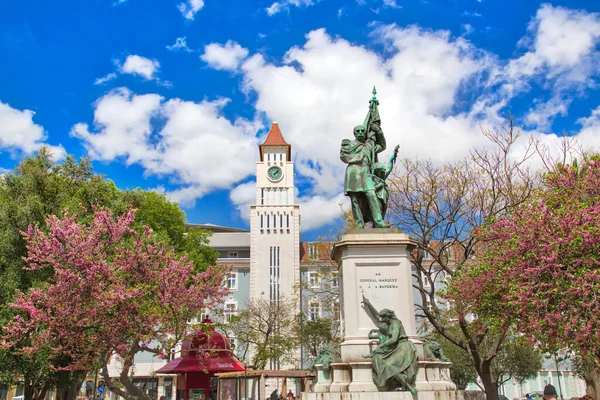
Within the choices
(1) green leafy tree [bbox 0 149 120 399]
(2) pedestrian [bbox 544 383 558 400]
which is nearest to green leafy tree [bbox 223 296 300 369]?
(1) green leafy tree [bbox 0 149 120 399]

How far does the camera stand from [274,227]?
62.2 meters

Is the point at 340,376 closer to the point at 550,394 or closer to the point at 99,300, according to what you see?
the point at 550,394

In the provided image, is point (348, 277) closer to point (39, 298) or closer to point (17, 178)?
point (39, 298)

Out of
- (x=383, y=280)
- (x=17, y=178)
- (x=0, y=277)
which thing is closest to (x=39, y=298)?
(x=0, y=277)

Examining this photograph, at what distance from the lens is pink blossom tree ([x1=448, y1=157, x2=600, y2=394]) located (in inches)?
519

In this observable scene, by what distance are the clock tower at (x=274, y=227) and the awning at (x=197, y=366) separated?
3799cm

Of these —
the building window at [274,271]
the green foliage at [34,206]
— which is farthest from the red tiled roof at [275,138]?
the green foliage at [34,206]

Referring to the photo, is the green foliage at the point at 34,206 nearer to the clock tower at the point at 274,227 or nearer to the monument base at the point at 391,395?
the monument base at the point at 391,395

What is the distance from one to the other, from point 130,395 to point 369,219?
Answer: 701 centimetres

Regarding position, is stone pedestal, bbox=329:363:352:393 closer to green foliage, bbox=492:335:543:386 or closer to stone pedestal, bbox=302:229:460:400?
stone pedestal, bbox=302:229:460:400

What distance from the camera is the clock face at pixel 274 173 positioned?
6562 cm

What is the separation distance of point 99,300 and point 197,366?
418cm

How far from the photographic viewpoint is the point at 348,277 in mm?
11172

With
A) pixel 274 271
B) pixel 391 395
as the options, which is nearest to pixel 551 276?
pixel 391 395
